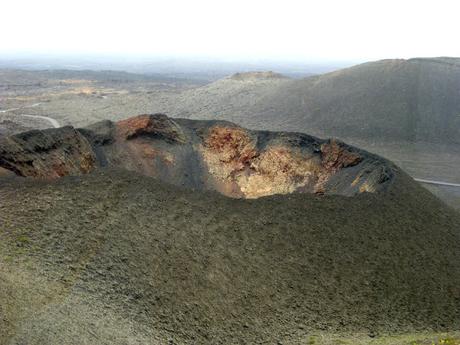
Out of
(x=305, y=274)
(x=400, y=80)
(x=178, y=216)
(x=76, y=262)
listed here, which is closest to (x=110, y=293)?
(x=76, y=262)

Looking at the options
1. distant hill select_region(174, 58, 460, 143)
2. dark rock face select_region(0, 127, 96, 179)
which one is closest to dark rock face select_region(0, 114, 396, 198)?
dark rock face select_region(0, 127, 96, 179)

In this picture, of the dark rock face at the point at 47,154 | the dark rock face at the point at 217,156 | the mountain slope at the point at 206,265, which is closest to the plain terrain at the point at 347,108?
the dark rock face at the point at 217,156

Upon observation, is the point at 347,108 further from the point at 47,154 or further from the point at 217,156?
the point at 47,154

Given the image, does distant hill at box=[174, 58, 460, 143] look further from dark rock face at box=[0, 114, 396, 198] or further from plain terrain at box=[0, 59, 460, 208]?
dark rock face at box=[0, 114, 396, 198]

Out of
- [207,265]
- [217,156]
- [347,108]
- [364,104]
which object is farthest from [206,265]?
[364,104]

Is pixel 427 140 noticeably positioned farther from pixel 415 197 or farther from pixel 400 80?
pixel 415 197
